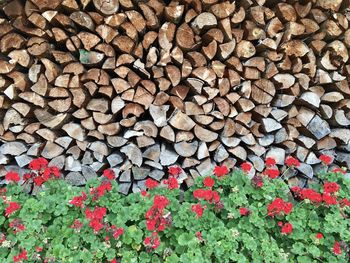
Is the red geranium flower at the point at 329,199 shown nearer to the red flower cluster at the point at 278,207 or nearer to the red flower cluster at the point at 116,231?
the red flower cluster at the point at 278,207

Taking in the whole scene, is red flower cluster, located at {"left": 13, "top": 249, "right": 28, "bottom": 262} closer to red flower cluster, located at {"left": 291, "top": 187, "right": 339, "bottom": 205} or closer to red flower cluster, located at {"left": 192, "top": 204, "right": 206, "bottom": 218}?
red flower cluster, located at {"left": 192, "top": 204, "right": 206, "bottom": 218}

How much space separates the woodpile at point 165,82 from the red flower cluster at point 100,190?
0.91ft

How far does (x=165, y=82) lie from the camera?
211 cm

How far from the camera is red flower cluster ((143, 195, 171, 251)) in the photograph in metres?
1.71

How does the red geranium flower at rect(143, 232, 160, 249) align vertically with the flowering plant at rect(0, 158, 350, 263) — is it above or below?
above

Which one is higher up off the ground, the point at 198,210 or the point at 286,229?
the point at 198,210

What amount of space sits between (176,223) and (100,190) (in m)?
0.42

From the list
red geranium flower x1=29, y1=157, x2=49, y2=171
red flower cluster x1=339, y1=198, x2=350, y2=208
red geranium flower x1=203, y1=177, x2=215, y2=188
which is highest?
red geranium flower x1=29, y1=157, x2=49, y2=171

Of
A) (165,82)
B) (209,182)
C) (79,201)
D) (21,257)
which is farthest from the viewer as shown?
(165,82)

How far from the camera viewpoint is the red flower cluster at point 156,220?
1.71 m

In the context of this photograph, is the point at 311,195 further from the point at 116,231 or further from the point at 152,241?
the point at 116,231

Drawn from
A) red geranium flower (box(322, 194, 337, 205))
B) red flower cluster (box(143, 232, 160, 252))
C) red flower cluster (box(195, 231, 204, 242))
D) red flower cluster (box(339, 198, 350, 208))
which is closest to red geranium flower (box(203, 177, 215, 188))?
red flower cluster (box(195, 231, 204, 242))

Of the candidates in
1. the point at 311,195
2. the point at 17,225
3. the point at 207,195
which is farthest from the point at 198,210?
the point at 17,225

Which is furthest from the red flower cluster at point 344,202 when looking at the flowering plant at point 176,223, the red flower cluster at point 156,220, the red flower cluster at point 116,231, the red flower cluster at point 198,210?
the red flower cluster at point 116,231
